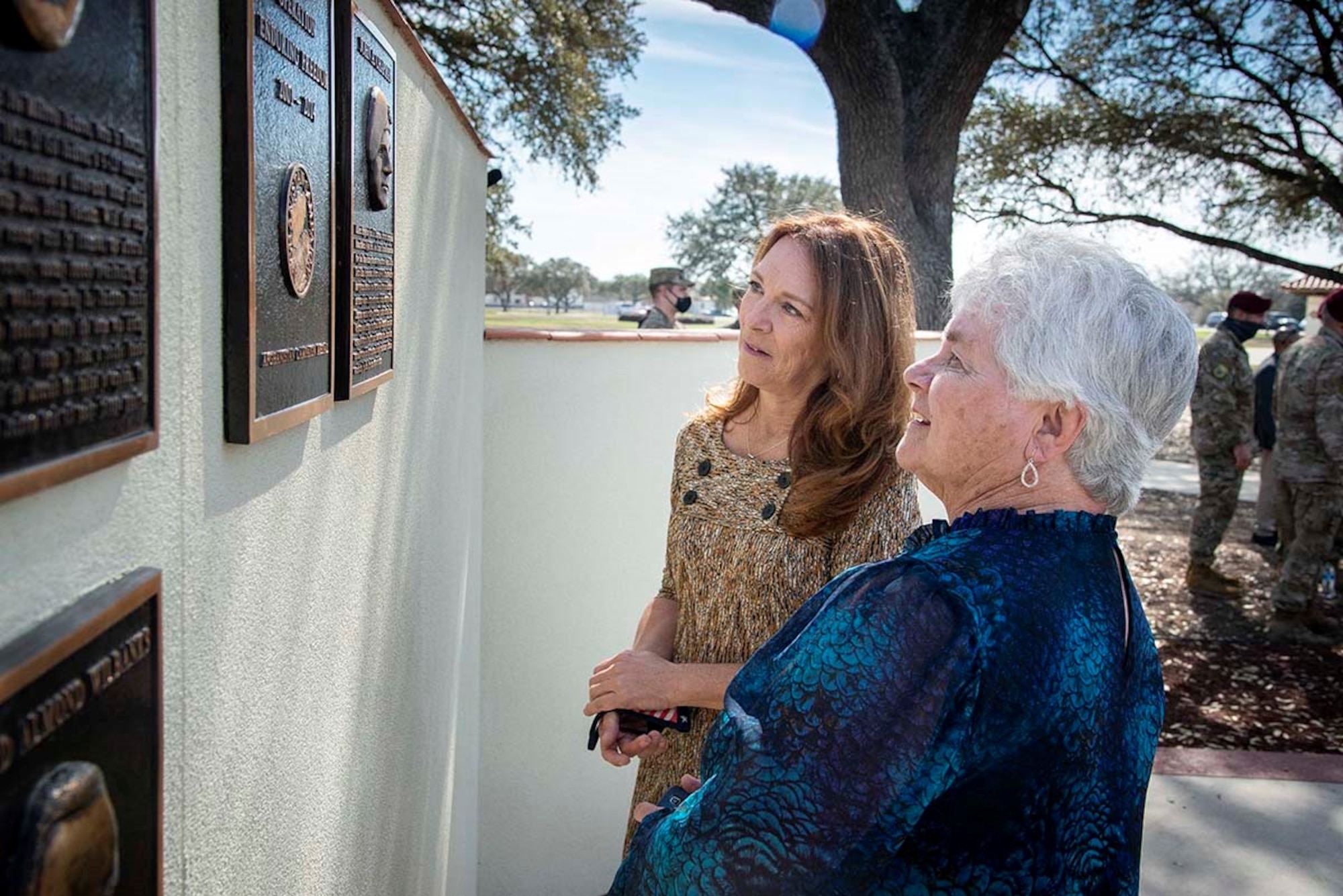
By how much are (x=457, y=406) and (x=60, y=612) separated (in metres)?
2.47

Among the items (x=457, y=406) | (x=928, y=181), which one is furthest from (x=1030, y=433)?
(x=928, y=181)

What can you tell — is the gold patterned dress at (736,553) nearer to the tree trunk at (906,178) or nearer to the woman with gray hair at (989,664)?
the woman with gray hair at (989,664)

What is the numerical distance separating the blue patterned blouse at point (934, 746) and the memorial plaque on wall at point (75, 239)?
77 cm

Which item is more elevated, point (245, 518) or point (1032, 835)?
point (245, 518)

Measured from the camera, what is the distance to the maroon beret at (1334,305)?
22.6ft

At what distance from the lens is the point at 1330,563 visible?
838 centimetres

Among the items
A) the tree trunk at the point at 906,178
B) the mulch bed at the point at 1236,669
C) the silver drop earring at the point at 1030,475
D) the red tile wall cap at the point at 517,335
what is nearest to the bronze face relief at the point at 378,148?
the silver drop earring at the point at 1030,475

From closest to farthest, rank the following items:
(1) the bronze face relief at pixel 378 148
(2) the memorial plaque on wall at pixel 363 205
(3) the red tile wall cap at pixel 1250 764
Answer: (2) the memorial plaque on wall at pixel 363 205 → (1) the bronze face relief at pixel 378 148 → (3) the red tile wall cap at pixel 1250 764

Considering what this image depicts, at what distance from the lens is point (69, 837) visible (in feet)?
2.36

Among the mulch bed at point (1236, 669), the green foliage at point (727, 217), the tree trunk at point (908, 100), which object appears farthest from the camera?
the green foliage at point (727, 217)

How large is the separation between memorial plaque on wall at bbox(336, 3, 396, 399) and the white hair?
0.90m

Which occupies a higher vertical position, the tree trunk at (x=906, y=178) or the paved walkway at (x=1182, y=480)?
the tree trunk at (x=906, y=178)

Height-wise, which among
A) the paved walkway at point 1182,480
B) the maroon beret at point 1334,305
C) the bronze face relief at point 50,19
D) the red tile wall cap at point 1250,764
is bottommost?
the red tile wall cap at point 1250,764

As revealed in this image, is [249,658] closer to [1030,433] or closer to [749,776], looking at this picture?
[749,776]
